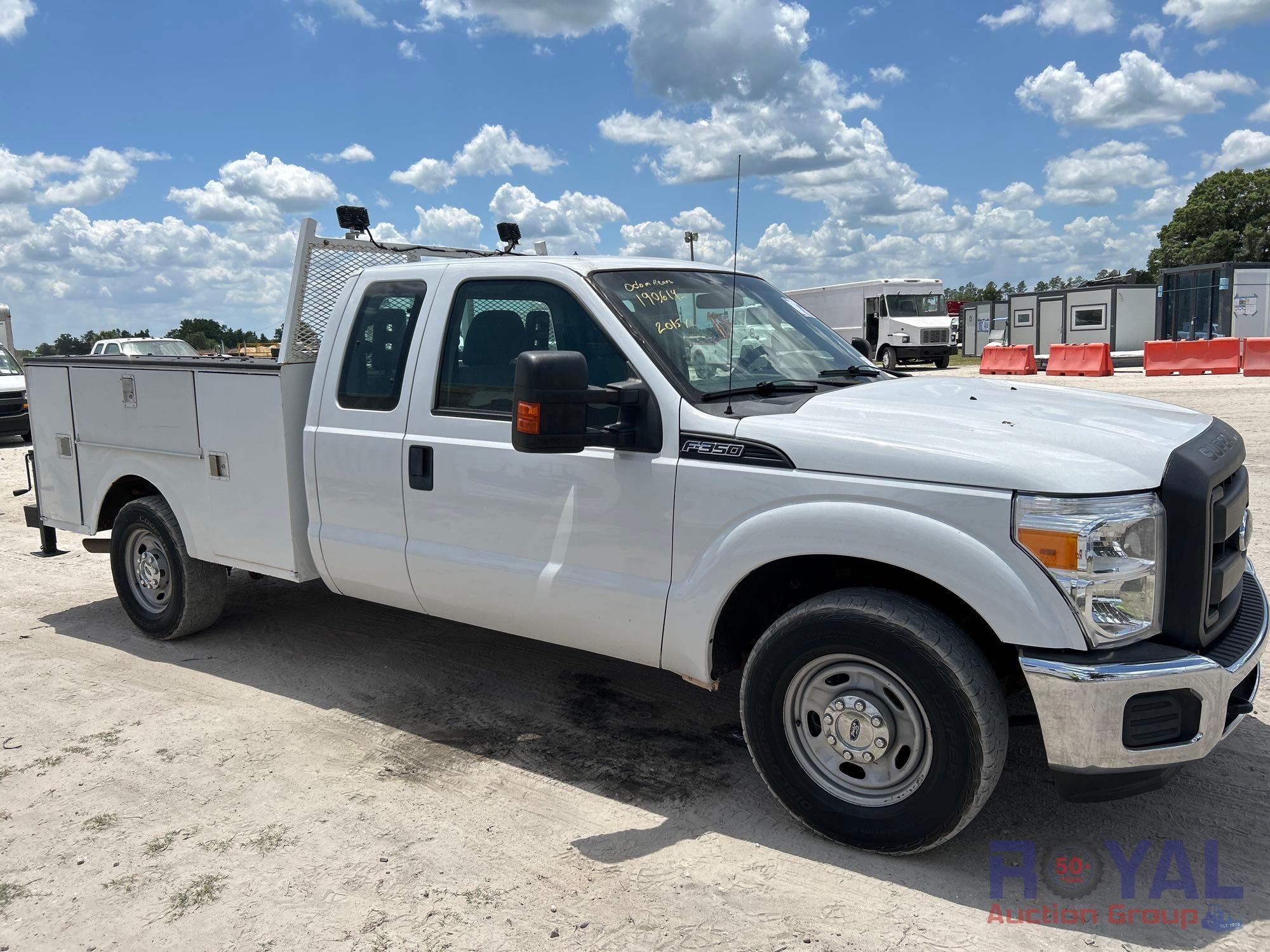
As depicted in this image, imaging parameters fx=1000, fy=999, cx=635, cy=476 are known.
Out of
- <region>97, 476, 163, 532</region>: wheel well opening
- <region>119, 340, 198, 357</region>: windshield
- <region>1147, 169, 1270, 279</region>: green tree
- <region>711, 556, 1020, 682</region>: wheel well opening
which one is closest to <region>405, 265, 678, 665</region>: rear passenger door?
<region>711, 556, 1020, 682</region>: wheel well opening

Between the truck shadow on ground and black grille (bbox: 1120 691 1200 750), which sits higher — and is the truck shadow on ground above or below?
below

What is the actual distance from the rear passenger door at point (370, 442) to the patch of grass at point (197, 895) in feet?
4.89

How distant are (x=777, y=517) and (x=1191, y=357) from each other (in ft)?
80.2

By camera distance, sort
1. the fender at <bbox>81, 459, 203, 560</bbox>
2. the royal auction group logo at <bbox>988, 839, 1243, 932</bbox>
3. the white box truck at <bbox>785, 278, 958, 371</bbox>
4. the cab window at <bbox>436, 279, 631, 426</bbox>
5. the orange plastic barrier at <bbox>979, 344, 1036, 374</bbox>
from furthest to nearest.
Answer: the white box truck at <bbox>785, 278, 958, 371</bbox> → the orange plastic barrier at <bbox>979, 344, 1036, 374</bbox> → the fender at <bbox>81, 459, 203, 560</bbox> → the cab window at <bbox>436, 279, 631, 426</bbox> → the royal auction group logo at <bbox>988, 839, 1243, 932</bbox>

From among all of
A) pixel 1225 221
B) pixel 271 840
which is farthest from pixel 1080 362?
pixel 1225 221

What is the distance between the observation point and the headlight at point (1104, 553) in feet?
9.42

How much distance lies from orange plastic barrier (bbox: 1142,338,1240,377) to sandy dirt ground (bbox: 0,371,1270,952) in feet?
72.6

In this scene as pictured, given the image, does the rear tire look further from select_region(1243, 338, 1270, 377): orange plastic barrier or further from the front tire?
select_region(1243, 338, 1270, 377): orange plastic barrier

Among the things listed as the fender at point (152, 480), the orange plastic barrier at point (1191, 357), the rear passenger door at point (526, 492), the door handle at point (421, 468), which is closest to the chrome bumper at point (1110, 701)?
the rear passenger door at point (526, 492)

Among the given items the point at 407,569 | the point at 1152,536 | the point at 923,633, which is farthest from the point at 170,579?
the point at 1152,536

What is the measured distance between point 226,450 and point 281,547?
2.04ft

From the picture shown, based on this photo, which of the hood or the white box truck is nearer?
the hood

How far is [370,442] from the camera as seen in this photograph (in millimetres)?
4504

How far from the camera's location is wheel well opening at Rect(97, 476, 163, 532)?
591 centimetres
